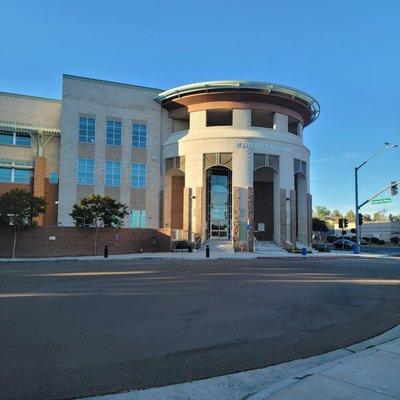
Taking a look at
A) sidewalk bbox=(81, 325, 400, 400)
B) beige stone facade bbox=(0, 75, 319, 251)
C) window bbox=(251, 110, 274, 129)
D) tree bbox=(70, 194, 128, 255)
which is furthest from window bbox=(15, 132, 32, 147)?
sidewalk bbox=(81, 325, 400, 400)

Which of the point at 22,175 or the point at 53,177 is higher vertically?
the point at 22,175

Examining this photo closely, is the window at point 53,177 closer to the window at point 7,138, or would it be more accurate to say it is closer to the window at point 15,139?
the window at point 15,139

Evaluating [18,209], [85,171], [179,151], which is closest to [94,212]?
[18,209]

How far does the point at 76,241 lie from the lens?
38.6 metres

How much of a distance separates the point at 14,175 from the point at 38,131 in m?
5.13

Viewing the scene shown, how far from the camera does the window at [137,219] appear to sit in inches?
1909

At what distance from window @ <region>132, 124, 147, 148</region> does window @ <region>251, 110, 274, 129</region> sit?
39.0 feet

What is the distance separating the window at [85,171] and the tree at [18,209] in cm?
1261

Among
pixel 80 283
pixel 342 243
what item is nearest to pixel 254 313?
pixel 80 283

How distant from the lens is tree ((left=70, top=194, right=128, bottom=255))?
37.8m

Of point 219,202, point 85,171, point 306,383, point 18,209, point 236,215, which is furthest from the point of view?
point 219,202

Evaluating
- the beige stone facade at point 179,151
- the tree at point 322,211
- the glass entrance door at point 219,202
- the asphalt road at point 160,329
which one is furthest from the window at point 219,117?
the tree at point 322,211

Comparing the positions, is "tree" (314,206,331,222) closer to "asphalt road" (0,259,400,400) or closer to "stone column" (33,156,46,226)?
"stone column" (33,156,46,226)

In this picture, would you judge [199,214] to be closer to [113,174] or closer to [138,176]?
[138,176]
